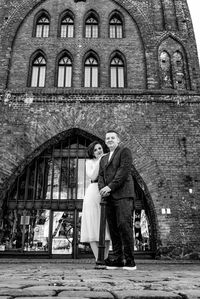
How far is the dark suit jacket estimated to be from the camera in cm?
416

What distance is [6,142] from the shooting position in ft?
33.2

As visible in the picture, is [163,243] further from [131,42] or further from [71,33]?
[71,33]

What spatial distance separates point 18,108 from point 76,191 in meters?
3.59

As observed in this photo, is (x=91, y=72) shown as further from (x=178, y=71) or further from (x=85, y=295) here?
(x=85, y=295)

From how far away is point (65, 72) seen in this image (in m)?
11.7

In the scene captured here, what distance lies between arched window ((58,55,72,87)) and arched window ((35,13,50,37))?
143 centimetres

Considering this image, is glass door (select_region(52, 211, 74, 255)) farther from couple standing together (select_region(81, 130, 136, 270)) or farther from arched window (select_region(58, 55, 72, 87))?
couple standing together (select_region(81, 130, 136, 270))

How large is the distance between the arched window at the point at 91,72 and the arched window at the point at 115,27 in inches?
56.8

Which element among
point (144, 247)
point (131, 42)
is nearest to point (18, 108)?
point (131, 42)

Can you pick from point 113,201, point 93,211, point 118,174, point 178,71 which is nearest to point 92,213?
point 93,211

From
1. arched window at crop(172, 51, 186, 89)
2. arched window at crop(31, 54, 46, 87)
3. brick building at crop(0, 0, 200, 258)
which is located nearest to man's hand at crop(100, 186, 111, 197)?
brick building at crop(0, 0, 200, 258)

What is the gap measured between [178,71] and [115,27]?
10.9ft

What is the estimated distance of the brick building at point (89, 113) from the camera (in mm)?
9695

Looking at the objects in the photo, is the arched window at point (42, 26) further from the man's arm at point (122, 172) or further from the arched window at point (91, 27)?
the man's arm at point (122, 172)
